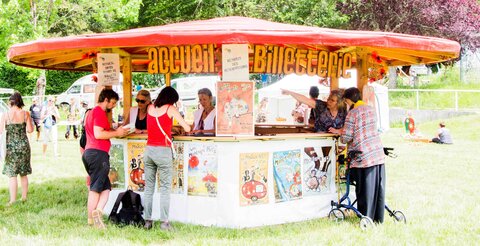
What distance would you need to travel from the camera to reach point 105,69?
8.71 metres

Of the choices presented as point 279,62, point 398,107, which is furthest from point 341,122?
point 398,107

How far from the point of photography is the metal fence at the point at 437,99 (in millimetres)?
26672

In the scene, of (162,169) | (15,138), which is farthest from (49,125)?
(162,169)

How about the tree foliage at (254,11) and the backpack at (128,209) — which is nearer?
the backpack at (128,209)

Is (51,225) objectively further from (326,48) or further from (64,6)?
(64,6)

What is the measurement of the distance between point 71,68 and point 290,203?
5.95 meters

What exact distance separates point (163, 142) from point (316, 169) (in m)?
2.28

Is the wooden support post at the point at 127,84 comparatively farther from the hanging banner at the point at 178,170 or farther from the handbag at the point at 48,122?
the handbag at the point at 48,122

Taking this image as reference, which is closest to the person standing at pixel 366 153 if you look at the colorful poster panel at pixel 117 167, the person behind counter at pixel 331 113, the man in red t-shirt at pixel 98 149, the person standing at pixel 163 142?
the person behind counter at pixel 331 113

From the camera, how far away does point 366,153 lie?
7766 mm

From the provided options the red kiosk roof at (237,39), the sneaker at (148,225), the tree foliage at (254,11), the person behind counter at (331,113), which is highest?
the tree foliage at (254,11)

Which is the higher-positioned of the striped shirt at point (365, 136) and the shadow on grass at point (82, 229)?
the striped shirt at point (365, 136)

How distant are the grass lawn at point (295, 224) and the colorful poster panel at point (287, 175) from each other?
1.35ft

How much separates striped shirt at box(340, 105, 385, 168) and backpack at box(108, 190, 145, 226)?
290 centimetres
